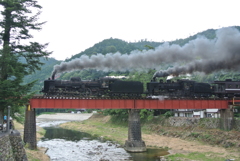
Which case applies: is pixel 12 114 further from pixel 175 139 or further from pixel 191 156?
pixel 175 139

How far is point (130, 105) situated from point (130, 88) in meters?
3.12

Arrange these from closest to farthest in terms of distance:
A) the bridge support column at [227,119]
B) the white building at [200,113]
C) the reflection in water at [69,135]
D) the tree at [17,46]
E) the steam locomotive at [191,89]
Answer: the tree at [17,46] → the steam locomotive at [191,89] → the bridge support column at [227,119] → the reflection in water at [69,135] → the white building at [200,113]

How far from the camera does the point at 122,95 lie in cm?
4450

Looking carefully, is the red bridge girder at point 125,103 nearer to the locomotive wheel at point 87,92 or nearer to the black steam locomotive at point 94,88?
the black steam locomotive at point 94,88

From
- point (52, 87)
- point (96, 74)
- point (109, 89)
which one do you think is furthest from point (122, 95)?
point (96, 74)

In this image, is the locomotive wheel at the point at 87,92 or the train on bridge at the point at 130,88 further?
the locomotive wheel at the point at 87,92

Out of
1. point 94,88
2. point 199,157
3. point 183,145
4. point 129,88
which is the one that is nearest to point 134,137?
point 129,88

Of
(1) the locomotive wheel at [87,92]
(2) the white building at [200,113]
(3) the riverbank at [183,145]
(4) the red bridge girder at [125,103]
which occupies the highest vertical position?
(1) the locomotive wheel at [87,92]

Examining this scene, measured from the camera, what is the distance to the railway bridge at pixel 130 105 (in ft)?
128

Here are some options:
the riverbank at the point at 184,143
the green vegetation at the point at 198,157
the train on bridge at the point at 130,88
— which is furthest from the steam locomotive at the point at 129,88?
the green vegetation at the point at 198,157

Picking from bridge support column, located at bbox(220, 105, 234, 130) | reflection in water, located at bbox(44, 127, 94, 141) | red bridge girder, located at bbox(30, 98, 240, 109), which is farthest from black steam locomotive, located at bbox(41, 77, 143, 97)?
bridge support column, located at bbox(220, 105, 234, 130)

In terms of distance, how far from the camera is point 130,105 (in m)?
42.8

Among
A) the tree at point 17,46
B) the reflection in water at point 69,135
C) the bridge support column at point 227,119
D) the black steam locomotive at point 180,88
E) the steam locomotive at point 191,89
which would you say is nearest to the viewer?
the tree at point 17,46

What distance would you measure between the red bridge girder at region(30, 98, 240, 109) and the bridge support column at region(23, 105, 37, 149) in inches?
44.7
